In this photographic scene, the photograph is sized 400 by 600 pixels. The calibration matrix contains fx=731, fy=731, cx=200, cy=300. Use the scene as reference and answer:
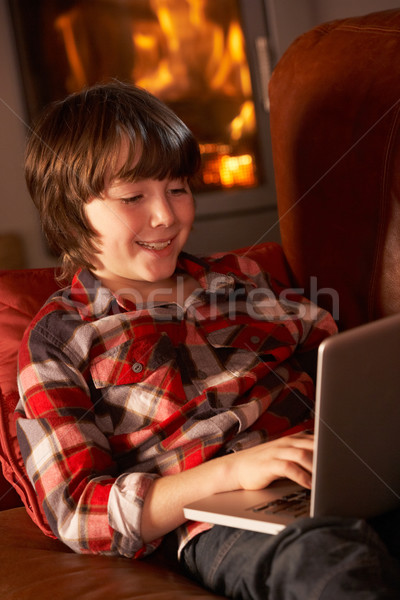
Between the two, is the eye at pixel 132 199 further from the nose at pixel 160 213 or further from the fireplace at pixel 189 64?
the fireplace at pixel 189 64

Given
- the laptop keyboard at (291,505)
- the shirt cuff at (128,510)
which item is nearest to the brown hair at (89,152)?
the shirt cuff at (128,510)

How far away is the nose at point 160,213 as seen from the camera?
44.0 inches

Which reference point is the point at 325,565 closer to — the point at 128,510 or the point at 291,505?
the point at 291,505

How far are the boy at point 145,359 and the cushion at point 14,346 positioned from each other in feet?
0.21

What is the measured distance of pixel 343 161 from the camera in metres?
1.30

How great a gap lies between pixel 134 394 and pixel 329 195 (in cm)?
54

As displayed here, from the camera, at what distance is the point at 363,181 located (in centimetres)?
128

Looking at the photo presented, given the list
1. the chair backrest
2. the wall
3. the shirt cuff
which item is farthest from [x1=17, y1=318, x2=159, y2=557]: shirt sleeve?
the wall

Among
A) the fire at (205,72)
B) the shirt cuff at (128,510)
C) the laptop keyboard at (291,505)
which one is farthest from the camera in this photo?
the fire at (205,72)

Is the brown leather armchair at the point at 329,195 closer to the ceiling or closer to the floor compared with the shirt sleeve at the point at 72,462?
closer to the ceiling

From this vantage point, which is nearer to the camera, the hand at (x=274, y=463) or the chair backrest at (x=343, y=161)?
the hand at (x=274, y=463)

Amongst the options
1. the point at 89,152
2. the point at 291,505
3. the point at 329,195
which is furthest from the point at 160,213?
the point at 291,505

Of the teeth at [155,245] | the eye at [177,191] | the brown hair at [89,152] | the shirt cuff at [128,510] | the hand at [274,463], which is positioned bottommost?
the shirt cuff at [128,510]

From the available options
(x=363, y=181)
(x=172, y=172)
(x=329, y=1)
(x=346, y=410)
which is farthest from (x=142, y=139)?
(x=329, y=1)
